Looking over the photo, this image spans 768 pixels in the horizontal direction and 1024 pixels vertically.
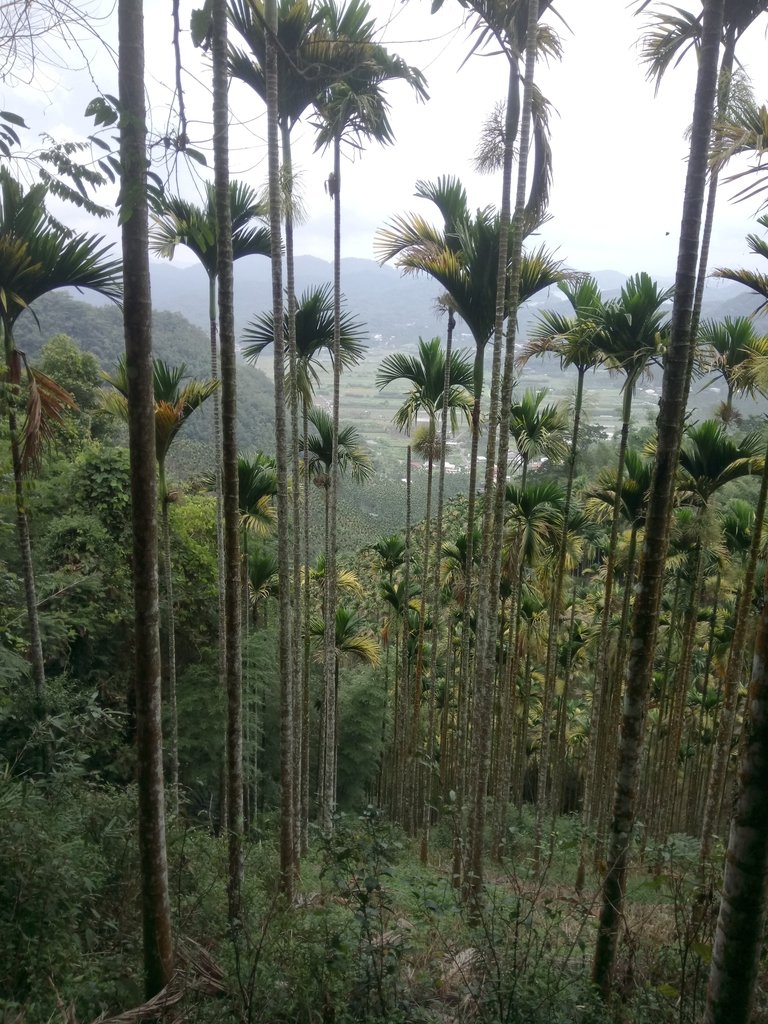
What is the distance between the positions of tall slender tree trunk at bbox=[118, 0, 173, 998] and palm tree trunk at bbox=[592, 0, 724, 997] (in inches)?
102

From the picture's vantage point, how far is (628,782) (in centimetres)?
368

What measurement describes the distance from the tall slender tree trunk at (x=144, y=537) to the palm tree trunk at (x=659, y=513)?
258 centimetres

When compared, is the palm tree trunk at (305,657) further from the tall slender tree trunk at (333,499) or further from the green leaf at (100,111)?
the green leaf at (100,111)

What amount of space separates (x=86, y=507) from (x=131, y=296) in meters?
7.96

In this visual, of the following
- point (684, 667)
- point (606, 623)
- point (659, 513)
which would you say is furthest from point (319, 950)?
point (684, 667)

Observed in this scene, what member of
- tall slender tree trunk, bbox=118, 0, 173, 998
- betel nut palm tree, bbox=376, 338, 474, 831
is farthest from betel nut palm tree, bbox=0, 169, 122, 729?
betel nut palm tree, bbox=376, 338, 474, 831

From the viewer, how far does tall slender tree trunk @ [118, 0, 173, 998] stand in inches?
119

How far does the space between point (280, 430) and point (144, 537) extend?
2.37 meters

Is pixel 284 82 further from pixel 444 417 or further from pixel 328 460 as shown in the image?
pixel 328 460

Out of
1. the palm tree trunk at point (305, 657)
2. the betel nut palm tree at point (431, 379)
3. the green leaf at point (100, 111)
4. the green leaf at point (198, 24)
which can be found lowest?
the palm tree trunk at point (305, 657)

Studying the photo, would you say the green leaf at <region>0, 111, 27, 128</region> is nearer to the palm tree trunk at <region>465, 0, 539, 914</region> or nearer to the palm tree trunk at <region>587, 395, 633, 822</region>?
the palm tree trunk at <region>465, 0, 539, 914</region>

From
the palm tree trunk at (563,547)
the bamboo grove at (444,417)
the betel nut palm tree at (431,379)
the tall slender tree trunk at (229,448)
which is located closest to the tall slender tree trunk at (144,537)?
the bamboo grove at (444,417)

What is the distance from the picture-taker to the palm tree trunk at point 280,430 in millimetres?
5023

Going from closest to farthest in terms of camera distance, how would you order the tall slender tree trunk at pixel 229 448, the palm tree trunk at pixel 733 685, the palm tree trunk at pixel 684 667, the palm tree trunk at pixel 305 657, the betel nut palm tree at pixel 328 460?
the tall slender tree trunk at pixel 229 448 → the palm tree trunk at pixel 733 685 → the palm tree trunk at pixel 305 657 → the betel nut palm tree at pixel 328 460 → the palm tree trunk at pixel 684 667
